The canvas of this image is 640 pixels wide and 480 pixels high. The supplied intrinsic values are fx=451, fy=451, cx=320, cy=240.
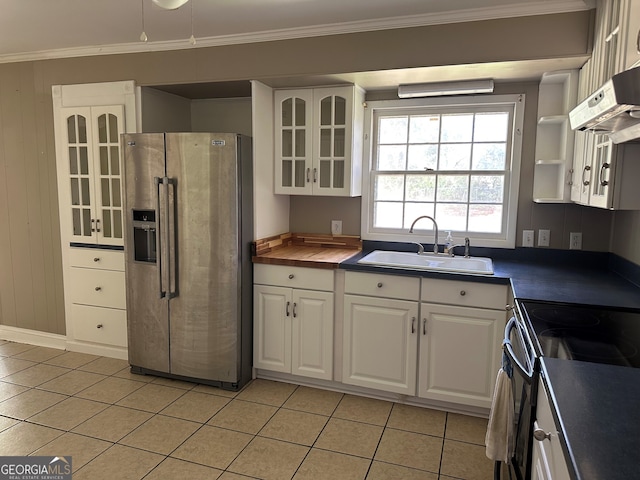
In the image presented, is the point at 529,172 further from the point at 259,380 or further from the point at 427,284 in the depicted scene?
the point at 259,380

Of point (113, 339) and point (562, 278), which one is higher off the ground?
point (562, 278)

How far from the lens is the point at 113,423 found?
2627mm

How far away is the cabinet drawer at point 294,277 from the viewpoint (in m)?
2.93

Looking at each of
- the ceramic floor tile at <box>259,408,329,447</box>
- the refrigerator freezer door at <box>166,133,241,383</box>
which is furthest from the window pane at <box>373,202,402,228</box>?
the ceramic floor tile at <box>259,408,329,447</box>

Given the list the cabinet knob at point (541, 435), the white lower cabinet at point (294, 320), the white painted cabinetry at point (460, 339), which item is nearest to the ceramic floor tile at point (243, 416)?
the white lower cabinet at point (294, 320)

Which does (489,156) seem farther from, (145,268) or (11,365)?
(11,365)

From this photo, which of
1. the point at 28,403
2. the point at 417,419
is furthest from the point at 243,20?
the point at 28,403

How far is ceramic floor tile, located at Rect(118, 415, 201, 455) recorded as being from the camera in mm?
2402

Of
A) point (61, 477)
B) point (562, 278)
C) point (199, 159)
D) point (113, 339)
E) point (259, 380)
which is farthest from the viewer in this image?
point (113, 339)

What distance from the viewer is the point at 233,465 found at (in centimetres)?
225

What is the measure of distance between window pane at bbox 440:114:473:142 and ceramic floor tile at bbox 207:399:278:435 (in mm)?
2198

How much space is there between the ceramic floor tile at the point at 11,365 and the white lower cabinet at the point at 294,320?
1812 millimetres

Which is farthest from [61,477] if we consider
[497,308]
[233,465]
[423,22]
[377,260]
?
[423,22]

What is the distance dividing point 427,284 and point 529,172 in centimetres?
111
